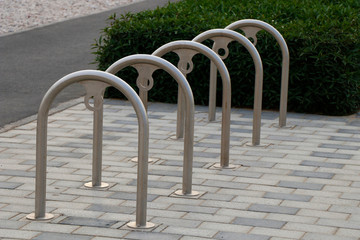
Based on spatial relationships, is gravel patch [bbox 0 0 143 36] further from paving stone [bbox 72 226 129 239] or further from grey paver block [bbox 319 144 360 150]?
paving stone [bbox 72 226 129 239]

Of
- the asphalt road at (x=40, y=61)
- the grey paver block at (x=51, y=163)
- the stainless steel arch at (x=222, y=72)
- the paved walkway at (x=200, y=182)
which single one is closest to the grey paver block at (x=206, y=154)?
the paved walkway at (x=200, y=182)

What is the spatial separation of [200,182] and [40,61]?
6441 millimetres

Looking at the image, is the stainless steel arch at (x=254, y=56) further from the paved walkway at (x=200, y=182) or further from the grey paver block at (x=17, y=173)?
the grey paver block at (x=17, y=173)

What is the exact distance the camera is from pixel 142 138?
5.09 m

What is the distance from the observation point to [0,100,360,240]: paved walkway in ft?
16.9

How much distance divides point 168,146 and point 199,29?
228 cm

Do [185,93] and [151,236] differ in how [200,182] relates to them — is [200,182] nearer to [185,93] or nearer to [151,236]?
→ [185,93]

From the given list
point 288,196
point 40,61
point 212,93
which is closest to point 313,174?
point 288,196

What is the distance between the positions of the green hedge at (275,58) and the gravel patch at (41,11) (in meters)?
6.22

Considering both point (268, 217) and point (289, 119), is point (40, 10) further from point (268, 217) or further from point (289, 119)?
point (268, 217)

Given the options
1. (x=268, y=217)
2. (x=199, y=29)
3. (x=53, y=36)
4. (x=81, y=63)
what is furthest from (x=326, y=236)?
(x=53, y=36)

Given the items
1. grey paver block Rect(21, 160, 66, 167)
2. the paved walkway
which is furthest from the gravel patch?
grey paver block Rect(21, 160, 66, 167)

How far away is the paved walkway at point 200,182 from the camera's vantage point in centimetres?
516

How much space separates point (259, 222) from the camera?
5.29 metres
